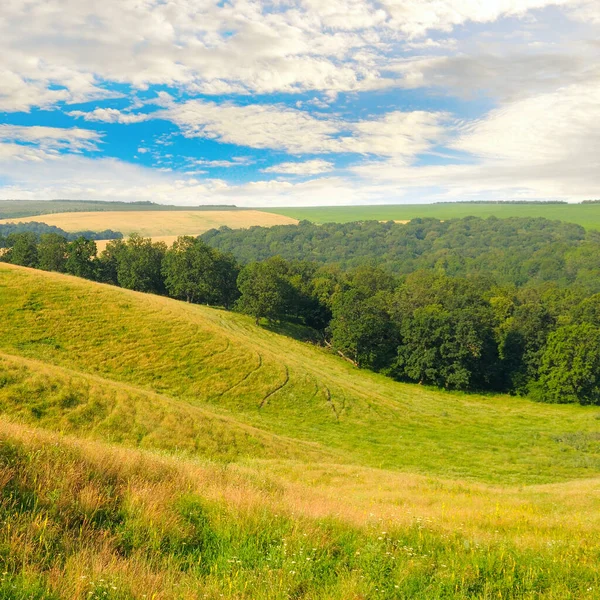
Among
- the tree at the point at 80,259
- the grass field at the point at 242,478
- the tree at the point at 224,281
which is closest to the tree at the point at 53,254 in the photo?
the tree at the point at 80,259

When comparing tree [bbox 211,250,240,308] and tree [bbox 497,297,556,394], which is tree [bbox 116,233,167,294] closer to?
tree [bbox 211,250,240,308]

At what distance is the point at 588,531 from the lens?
864 cm

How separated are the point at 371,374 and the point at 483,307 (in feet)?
86.2

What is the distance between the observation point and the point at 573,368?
59.1 m

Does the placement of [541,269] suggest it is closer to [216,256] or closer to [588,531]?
[216,256]

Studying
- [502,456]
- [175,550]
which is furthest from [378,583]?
[502,456]

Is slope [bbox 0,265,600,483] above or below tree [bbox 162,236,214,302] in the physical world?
below

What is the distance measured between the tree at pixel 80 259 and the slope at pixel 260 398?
3665 cm

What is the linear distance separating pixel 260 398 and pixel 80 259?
64.9m

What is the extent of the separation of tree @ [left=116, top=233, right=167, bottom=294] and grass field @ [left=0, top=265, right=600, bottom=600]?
122 ft

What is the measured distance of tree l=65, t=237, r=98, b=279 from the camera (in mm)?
82562

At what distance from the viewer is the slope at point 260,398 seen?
28.6 meters

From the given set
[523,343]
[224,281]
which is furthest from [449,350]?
[224,281]

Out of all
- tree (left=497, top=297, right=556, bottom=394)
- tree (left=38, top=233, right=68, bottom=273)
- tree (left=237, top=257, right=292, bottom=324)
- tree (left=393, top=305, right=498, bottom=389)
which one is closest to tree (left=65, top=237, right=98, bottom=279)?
tree (left=38, top=233, right=68, bottom=273)
